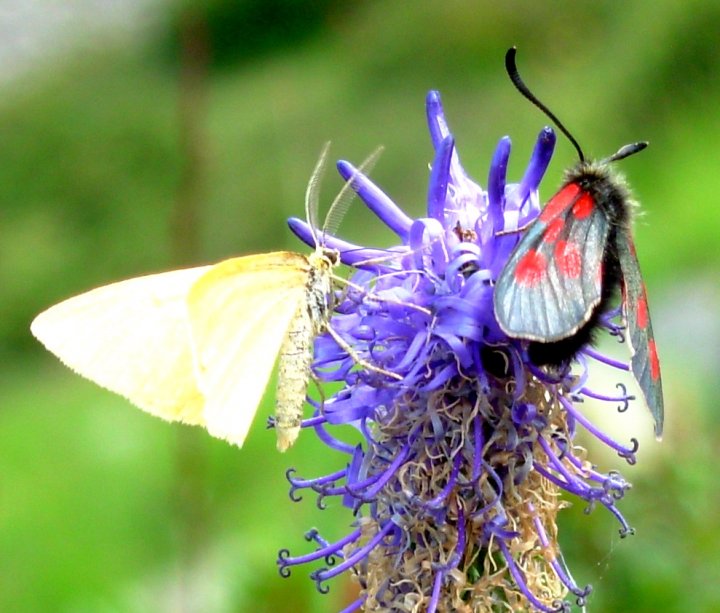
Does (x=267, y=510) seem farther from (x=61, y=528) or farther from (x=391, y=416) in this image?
(x=391, y=416)

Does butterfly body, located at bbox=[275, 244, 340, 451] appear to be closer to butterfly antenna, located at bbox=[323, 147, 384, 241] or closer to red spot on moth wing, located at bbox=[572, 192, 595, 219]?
butterfly antenna, located at bbox=[323, 147, 384, 241]

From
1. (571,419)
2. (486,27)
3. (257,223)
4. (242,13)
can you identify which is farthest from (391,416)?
(242,13)

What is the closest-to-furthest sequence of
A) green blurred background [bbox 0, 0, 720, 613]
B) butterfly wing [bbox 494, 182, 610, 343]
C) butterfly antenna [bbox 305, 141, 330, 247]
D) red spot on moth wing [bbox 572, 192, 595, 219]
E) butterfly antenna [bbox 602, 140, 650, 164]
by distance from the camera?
butterfly wing [bbox 494, 182, 610, 343], red spot on moth wing [bbox 572, 192, 595, 219], butterfly antenna [bbox 602, 140, 650, 164], butterfly antenna [bbox 305, 141, 330, 247], green blurred background [bbox 0, 0, 720, 613]

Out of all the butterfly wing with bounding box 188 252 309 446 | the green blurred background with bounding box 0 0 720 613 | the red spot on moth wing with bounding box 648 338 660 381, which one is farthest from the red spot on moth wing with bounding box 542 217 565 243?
the green blurred background with bounding box 0 0 720 613

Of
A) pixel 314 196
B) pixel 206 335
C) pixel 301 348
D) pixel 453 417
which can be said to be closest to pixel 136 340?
pixel 206 335

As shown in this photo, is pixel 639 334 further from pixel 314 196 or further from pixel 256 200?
pixel 256 200

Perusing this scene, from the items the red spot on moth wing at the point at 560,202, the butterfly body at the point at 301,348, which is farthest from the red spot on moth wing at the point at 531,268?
the butterfly body at the point at 301,348
